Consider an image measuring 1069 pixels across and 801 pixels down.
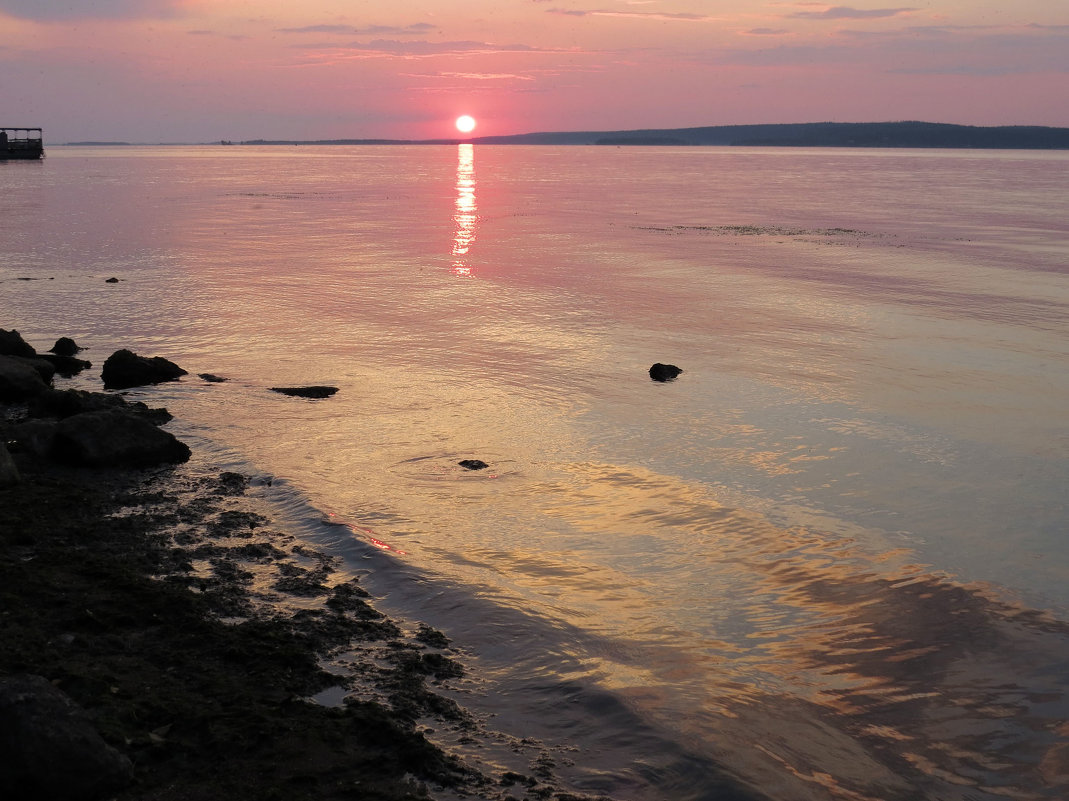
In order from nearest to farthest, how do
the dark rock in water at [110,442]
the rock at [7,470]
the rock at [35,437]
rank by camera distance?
1. the rock at [7,470]
2. the dark rock in water at [110,442]
3. the rock at [35,437]

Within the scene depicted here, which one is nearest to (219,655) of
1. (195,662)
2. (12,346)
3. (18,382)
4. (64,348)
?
(195,662)

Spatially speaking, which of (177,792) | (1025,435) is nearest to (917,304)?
(1025,435)

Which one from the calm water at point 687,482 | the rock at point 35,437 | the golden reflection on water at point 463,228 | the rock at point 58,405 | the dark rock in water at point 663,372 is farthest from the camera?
the golden reflection on water at point 463,228

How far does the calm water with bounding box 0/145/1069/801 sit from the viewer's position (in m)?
7.62

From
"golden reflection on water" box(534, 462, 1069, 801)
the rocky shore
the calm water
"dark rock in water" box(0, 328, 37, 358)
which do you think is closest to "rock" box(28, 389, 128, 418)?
the calm water

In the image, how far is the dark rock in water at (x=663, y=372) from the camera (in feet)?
61.2

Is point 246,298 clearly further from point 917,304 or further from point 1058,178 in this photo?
point 1058,178

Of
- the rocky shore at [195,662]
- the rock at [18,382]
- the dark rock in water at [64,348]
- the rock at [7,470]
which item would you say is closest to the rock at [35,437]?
the rocky shore at [195,662]

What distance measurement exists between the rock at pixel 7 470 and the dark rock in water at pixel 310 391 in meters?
6.02

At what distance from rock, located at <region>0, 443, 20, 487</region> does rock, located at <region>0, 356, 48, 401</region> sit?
4147mm

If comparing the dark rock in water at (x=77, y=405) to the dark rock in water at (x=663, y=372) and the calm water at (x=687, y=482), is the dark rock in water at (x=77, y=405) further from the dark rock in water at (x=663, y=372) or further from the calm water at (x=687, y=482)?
the dark rock in water at (x=663, y=372)

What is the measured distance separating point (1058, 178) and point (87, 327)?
120 m

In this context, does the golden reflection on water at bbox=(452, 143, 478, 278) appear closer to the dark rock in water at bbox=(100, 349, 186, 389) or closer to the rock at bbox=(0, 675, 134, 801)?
the dark rock in water at bbox=(100, 349, 186, 389)

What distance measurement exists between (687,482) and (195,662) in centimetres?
735
